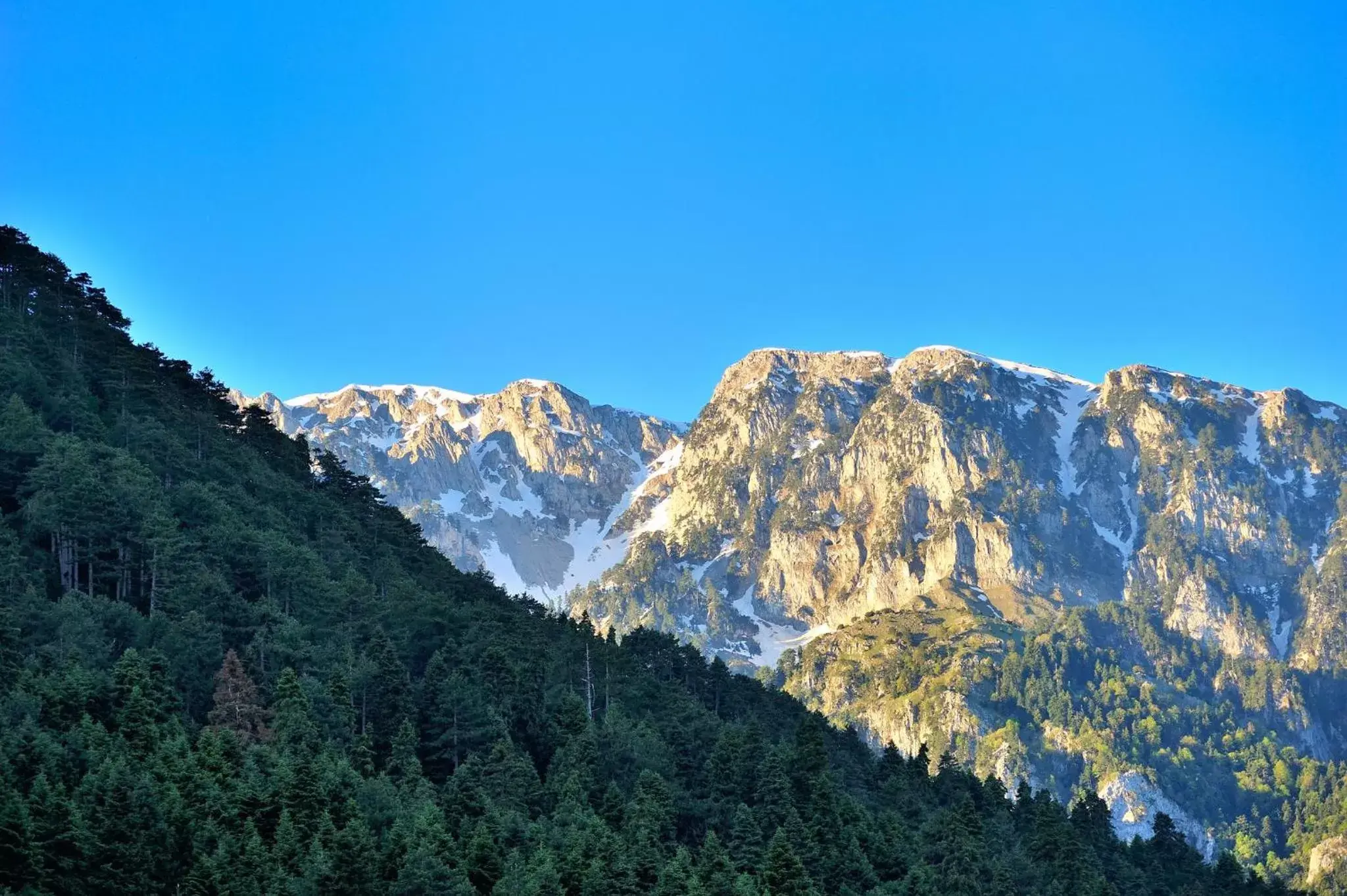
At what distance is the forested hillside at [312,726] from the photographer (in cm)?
6719

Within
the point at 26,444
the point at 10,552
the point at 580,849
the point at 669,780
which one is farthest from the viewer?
the point at 669,780

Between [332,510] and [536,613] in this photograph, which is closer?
[332,510]

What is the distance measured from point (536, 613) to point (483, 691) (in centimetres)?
5302

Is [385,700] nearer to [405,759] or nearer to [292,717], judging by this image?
[405,759]

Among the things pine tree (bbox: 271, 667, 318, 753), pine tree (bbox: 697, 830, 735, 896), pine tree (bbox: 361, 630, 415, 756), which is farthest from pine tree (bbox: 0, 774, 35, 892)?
pine tree (bbox: 697, 830, 735, 896)

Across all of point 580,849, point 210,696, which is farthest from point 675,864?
point 210,696

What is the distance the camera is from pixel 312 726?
273 feet

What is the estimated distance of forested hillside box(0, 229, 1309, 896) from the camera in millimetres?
67188

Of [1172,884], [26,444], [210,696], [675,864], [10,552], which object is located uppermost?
[26,444]

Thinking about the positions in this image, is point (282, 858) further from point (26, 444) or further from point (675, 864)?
point (26, 444)

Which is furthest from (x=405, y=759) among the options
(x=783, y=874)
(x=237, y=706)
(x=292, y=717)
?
(x=783, y=874)

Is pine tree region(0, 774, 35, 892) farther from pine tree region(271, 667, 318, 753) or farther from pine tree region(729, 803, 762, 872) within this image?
pine tree region(729, 803, 762, 872)

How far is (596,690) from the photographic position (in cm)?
12625

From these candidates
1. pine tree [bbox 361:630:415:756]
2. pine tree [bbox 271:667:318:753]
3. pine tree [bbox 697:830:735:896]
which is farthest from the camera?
pine tree [bbox 361:630:415:756]
